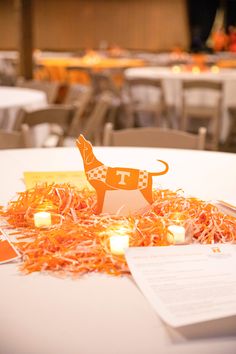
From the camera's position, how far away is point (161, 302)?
0.89 m

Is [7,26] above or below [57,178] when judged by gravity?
above

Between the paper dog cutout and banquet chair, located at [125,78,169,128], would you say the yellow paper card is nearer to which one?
the paper dog cutout

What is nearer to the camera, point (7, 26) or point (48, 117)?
point (48, 117)

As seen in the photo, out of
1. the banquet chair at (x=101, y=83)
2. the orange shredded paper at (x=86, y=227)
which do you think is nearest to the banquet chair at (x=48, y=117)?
the orange shredded paper at (x=86, y=227)

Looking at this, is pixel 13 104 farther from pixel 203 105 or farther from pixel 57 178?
pixel 203 105

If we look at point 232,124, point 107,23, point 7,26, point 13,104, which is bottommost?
point 232,124

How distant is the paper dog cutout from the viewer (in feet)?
4.18

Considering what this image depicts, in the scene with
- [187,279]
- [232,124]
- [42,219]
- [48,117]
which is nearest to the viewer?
[187,279]

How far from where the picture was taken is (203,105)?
592 cm

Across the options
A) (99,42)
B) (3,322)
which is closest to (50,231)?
(3,322)

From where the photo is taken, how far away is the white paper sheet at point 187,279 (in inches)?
33.7

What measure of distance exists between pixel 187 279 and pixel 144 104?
535 centimetres

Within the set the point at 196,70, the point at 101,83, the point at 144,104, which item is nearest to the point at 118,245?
the point at 144,104

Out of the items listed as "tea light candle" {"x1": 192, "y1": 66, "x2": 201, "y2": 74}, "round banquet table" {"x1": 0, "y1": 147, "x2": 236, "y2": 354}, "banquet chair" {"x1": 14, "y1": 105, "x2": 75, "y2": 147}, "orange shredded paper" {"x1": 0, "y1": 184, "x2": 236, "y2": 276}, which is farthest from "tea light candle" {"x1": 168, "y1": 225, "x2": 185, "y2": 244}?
"tea light candle" {"x1": 192, "y1": 66, "x2": 201, "y2": 74}
